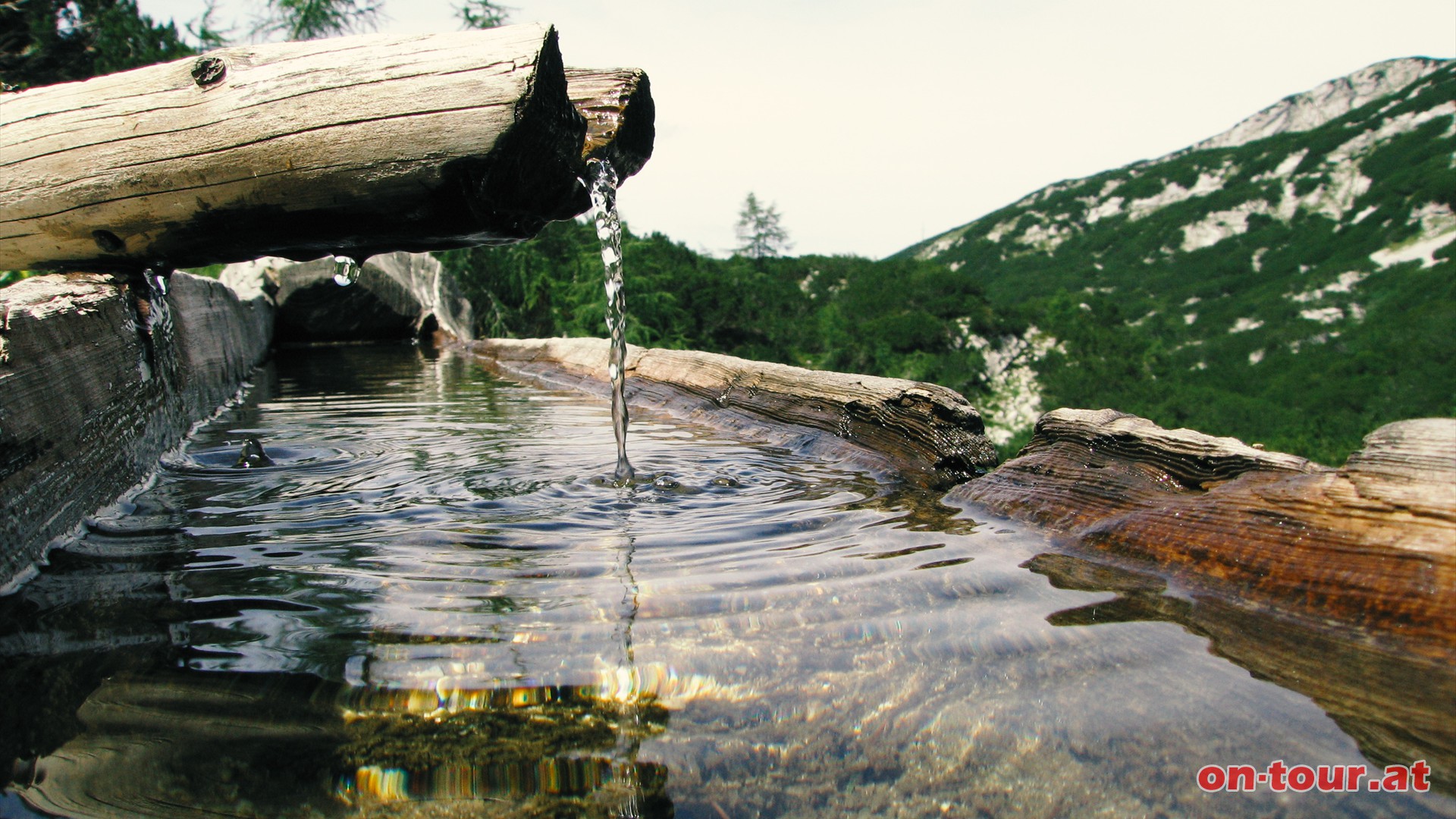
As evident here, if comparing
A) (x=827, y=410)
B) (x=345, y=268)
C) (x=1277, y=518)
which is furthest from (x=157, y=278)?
(x=1277, y=518)

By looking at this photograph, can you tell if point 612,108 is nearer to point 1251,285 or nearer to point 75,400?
point 75,400

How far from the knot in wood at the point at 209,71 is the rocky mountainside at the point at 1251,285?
11.7 metres

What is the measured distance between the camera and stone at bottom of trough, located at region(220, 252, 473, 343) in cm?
1216

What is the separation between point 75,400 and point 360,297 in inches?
450

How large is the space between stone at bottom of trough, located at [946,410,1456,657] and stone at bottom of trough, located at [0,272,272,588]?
8.93 feet

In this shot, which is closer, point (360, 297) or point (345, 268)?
point (345, 268)

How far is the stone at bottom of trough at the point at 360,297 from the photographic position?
39.9 ft

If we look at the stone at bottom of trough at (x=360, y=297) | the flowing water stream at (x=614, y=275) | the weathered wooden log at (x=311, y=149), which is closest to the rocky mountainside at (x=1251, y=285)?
the flowing water stream at (x=614, y=275)

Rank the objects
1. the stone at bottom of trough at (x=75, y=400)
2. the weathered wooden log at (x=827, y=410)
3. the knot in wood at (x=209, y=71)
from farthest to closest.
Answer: the weathered wooden log at (x=827, y=410) < the knot in wood at (x=209, y=71) < the stone at bottom of trough at (x=75, y=400)

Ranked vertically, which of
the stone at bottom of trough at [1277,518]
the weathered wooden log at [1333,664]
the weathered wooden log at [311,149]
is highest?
the weathered wooden log at [311,149]

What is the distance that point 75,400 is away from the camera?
245 centimetres

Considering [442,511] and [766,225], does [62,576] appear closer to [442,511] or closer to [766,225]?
[442,511]

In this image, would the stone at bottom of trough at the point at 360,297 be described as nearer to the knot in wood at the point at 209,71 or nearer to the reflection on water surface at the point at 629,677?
the knot in wood at the point at 209,71

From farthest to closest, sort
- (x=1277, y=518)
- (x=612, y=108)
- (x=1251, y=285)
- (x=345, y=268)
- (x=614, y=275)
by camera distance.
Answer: (x=1251, y=285)
(x=614, y=275)
(x=345, y=268)
(x=612, y=108)
(x=1277, y=518)
